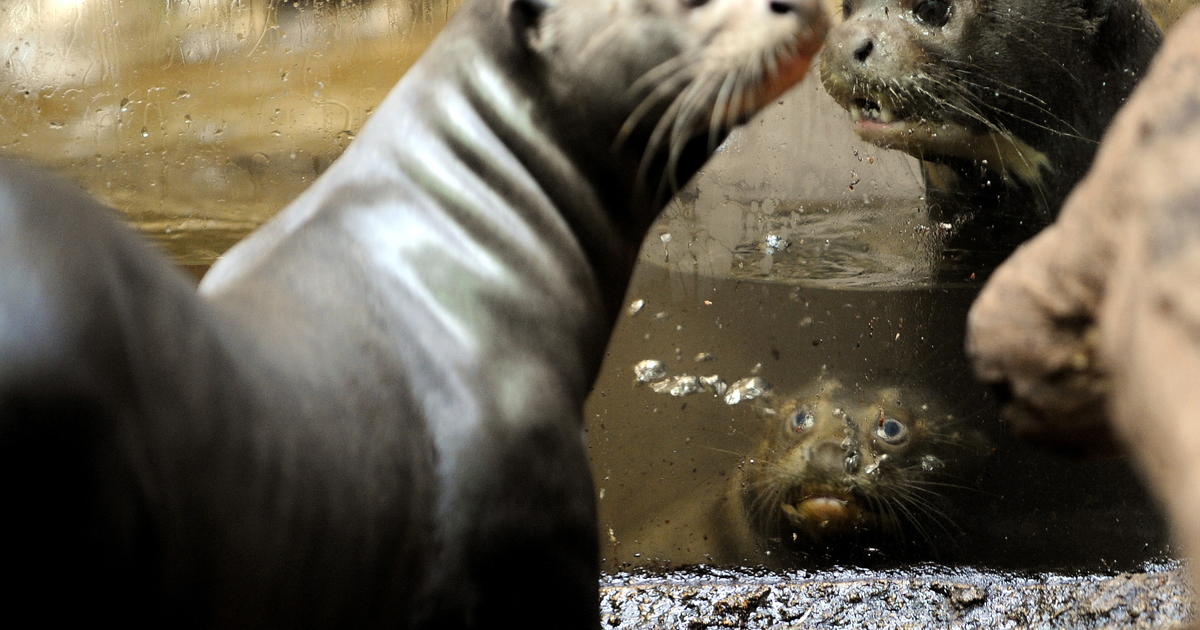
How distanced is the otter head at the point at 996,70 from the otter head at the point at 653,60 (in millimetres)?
987

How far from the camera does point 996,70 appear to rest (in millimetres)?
2111

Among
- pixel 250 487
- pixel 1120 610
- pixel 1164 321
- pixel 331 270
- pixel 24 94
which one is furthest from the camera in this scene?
pixel 24 94

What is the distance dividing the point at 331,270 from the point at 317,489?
0.77 ft

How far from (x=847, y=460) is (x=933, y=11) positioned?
836 mm

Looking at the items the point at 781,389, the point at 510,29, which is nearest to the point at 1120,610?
the point at 781,389

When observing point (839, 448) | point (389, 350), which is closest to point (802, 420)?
point (839, 448)

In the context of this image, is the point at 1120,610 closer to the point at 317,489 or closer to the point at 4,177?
the point at 317,489

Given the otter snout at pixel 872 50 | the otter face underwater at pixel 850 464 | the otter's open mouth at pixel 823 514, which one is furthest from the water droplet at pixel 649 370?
the otter snout at pixel 872 50

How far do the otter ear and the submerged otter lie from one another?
1086 mm

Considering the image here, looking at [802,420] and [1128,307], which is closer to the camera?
[1128,307]

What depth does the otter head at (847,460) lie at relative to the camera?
2.26 m

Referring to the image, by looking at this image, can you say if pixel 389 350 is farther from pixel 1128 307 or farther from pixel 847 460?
pixel 847 460

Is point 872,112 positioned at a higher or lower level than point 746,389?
higher

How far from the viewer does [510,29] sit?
1.16 m
